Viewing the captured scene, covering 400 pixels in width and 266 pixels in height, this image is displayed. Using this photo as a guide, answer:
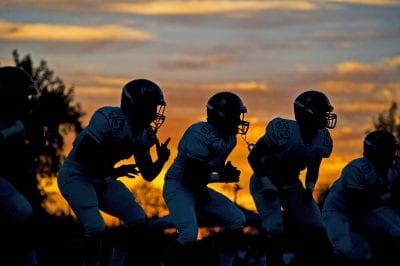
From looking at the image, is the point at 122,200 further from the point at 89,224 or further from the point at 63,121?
the point at 63,121

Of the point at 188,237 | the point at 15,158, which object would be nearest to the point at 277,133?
the point at 188,237

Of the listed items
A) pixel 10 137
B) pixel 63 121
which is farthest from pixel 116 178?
pixel 63 121

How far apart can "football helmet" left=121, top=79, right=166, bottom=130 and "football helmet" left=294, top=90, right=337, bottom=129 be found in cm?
220

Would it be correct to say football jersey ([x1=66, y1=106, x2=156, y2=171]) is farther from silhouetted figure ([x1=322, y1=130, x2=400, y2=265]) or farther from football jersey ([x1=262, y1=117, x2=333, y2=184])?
silhouetted figure ([x1=322, y1=130, x2=400, y2=265])

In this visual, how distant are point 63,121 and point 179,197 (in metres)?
37.6

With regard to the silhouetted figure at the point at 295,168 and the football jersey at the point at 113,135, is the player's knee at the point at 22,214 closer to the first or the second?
the football jersey at the point at 113,135

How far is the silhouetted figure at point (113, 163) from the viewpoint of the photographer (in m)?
17.0

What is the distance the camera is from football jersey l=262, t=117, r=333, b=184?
18.6 m

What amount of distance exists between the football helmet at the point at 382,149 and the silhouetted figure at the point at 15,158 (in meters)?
5.15

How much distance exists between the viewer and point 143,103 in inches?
689

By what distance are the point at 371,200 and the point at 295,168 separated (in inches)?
56.4

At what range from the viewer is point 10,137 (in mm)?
16531

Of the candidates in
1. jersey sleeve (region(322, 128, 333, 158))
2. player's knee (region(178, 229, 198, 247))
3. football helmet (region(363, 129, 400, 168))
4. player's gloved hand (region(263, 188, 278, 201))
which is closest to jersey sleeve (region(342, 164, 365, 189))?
football helmet (region(363, 129, 400, 168))

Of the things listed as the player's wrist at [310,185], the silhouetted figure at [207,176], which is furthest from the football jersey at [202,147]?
the player's wrist at [310,185]
